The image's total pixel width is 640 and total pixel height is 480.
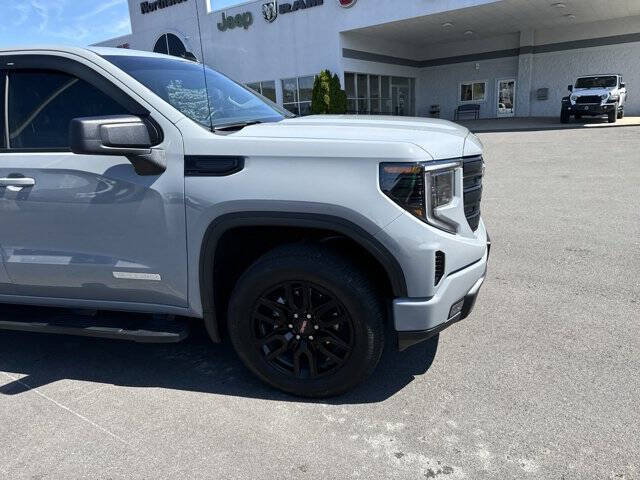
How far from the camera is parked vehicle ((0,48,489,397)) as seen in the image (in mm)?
2402

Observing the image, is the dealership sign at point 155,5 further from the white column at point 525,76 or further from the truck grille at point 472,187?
the truck grille at point 472,187

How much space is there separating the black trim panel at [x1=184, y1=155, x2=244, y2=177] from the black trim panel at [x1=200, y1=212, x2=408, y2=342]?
0.76ft

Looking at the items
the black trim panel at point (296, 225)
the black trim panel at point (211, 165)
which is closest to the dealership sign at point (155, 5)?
the black trim panel at point (211, 165)

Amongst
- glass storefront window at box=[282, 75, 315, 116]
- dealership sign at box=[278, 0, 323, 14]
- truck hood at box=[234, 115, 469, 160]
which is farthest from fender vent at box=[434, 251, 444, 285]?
dealership sign at box=[278, 0, 323, 14]

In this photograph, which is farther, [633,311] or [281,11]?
[281,11]

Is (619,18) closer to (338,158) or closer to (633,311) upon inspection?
(633,311)

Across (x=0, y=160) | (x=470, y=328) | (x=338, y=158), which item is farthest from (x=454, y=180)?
(x=0, y=160)

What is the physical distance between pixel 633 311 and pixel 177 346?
3441 millimetres

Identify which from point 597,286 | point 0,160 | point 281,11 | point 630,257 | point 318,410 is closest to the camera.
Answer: point 318,410

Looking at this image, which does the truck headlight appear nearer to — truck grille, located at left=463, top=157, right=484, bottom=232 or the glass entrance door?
truck grille, located at left=463, top=157, right=484, bottom=232

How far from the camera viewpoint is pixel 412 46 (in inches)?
1193

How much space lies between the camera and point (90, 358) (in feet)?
11.2

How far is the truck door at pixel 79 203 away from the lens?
8.72ft

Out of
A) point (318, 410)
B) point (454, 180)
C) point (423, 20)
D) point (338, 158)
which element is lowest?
point (318, 410)
